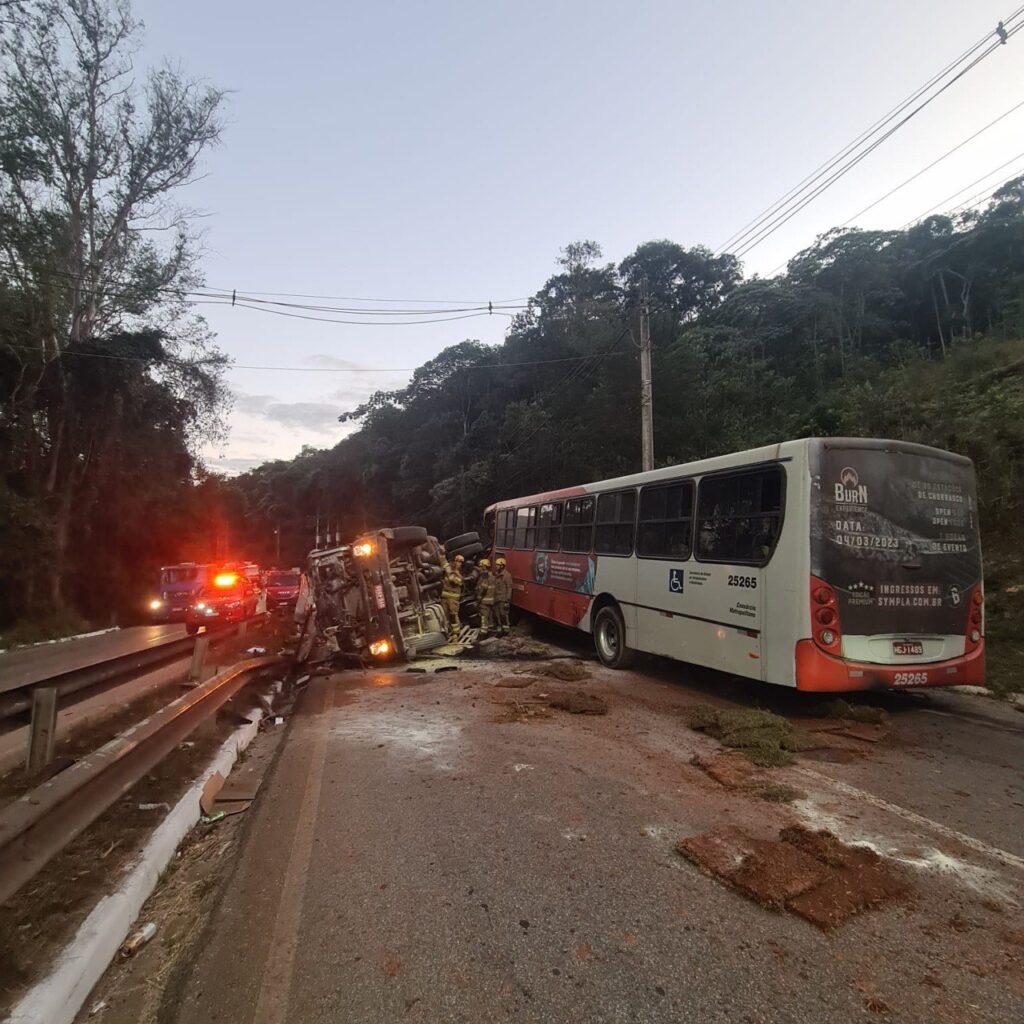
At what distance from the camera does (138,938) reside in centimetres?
330

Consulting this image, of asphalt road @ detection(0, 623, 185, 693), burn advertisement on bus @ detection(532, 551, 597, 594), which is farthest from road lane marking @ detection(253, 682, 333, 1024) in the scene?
asphalt road @ detection(0, 623, 185, 693)

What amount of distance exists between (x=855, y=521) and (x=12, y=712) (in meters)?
6.70

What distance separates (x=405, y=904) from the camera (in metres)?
3.42

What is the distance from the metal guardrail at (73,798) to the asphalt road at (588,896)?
0.86 m

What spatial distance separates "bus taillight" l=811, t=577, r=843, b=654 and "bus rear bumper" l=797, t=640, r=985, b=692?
8cm

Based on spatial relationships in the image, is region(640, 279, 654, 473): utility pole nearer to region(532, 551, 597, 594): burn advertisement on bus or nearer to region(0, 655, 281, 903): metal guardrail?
region(532, 551, 597, 594): burn advertisement on bus

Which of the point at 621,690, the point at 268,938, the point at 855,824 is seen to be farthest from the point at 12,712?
the point at 621,690

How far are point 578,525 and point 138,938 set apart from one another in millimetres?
9047

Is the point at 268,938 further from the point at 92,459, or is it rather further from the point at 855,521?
the point at 92,459

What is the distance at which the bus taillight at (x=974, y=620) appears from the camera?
682 centimetres

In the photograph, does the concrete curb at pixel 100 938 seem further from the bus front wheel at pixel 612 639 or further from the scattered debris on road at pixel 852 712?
the bus front wheel at pixel 612 639

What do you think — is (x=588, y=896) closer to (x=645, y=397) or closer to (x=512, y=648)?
(x=512, y=648)

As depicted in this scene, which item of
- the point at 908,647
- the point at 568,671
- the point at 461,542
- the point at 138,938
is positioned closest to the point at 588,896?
the point at 138,938

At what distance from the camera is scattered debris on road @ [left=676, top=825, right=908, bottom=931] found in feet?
10.7
